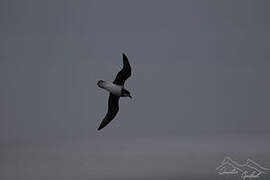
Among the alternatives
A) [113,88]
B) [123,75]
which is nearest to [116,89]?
[113,88]

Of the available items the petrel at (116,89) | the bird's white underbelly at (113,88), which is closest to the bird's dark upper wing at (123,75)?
the petrel at (116,89)

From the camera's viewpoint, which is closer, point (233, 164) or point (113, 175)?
point (233, 164)

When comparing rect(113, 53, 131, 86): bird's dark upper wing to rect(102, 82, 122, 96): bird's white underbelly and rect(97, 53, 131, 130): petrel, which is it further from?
rect(102, 82, 122, 96): bird's white underbelly

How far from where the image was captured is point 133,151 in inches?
2685

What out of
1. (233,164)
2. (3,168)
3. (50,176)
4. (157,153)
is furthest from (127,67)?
(157,153)

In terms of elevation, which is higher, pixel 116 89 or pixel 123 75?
pixel 123 75

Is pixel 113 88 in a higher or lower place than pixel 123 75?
lower

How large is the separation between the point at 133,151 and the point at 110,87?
173 feet

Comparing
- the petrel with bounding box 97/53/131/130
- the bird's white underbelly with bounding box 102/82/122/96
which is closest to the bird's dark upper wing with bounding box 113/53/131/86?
the petrel with bounding box 97/53/131/130

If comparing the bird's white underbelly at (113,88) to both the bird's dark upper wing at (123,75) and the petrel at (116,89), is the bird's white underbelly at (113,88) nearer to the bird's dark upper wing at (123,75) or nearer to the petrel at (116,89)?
the petrel at (116,89)

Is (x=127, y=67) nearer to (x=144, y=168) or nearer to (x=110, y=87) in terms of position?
(x=110, y=87)

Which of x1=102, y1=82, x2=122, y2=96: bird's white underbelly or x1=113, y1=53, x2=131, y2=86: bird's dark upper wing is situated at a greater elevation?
x1=113, y1=53, x2=131, y2=86: bird's dark upper wing

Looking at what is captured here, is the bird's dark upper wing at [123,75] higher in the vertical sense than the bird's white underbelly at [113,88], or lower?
higher

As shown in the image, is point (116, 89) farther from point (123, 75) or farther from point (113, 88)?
point (123, 75)
